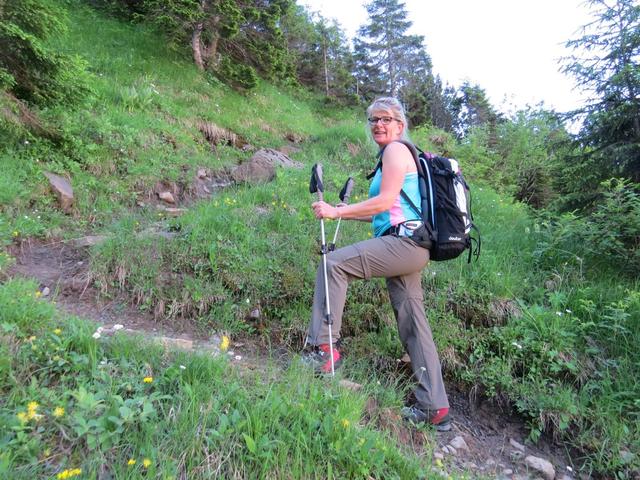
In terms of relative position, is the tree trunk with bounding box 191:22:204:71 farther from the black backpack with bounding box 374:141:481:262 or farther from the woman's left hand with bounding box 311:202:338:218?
the black backpack with bounding box 374:141:481:262

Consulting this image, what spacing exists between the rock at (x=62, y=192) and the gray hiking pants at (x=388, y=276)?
14.2ft

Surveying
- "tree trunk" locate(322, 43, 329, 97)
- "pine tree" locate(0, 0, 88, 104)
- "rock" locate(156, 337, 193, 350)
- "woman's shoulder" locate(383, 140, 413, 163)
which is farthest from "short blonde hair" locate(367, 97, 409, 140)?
"tree trunk" locate(322, 43, 329, 97)

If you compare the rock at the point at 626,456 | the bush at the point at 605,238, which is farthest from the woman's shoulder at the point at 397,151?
the bush at the point at 605,238

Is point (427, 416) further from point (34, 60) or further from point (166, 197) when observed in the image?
point (34, 60)

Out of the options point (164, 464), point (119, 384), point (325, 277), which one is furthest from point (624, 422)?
point (119, 384)

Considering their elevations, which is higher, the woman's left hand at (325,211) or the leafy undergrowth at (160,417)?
the woman's left hand at (325,211)

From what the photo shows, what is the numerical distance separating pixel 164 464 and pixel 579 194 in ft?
23.9

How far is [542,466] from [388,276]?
1896 mm

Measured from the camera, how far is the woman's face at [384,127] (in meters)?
3.22

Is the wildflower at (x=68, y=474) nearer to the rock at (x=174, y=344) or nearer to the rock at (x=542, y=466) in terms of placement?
the rock at (x=174, y=344)

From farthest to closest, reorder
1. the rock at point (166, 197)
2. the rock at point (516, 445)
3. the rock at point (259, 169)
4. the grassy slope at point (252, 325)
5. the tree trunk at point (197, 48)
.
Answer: the tree trunk at point (197, 48) → the rock at point (259, 169) → the rock at point (166, 197) → the rock at point (516, 445) → the grassy slope at point (252, 325)

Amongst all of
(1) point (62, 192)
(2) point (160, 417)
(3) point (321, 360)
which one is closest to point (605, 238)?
(3) point (321, 360)

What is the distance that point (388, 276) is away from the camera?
319cm

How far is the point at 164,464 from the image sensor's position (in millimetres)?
1951
